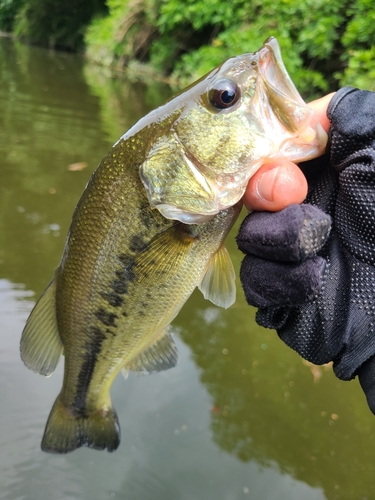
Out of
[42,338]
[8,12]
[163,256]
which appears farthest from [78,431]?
[8,12]

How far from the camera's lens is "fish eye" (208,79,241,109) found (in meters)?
1.29

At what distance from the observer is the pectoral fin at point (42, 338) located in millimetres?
1739

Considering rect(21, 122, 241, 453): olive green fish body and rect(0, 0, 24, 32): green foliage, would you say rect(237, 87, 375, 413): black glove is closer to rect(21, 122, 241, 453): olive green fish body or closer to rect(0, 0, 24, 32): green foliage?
rect(21, 122, 241, 453): olive green fish body

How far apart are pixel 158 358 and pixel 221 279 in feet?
2.02

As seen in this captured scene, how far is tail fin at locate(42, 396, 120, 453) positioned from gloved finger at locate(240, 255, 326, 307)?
3.60 ft

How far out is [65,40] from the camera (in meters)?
25.1

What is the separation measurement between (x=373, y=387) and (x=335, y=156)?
2.81ft

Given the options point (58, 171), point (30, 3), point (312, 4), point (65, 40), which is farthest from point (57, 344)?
point (30, 3)

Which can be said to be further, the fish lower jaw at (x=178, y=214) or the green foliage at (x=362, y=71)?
the green foliage at (x=362, y=71)

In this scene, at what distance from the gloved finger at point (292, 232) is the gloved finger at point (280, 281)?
4cm

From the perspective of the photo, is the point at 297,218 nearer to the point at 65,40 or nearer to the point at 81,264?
the point at 81,264

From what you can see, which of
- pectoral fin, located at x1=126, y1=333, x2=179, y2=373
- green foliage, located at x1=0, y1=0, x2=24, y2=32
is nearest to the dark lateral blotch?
pectoral fin, located at x1=126, y1=333, x2=179, y2=373

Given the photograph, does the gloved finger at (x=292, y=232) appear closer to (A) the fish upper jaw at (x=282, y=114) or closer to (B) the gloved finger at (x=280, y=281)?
(B) the gloved finger at (x=280, y=281)

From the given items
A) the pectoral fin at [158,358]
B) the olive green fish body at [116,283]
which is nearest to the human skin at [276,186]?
the olive green fish body at [116,283]
